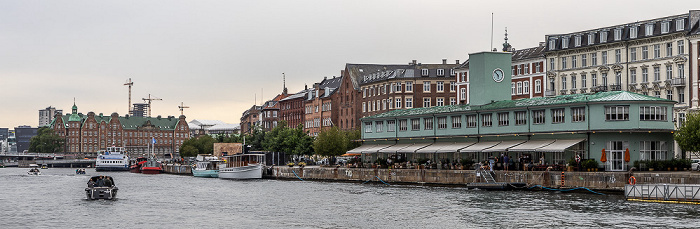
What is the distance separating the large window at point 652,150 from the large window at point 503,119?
1559 centimetres

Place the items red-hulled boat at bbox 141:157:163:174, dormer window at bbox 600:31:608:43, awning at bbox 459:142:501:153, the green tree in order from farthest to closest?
1. red-hulled boat at bbox 141:157:163:174
2. the green tree
3. dormer window at bbox 600:31:608:43
4. awning at bbox 459:142:501:153

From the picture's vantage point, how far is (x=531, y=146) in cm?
8688

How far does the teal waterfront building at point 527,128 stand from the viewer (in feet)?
269

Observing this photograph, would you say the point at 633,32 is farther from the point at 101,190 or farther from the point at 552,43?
the point at 101,190

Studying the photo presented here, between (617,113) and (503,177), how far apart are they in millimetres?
11663

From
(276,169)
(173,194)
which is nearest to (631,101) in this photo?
(173,194)

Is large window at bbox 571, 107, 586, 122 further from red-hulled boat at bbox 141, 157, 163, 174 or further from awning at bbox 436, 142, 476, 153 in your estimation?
red-hulled boat at bbox 141, 157, 163, 174

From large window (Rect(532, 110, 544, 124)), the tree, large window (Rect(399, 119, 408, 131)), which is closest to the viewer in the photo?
the tree

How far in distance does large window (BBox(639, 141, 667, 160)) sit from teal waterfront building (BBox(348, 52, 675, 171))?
54 millimetres

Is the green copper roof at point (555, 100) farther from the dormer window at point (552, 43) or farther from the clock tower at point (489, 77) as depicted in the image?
the dormer window at point (552, 43)

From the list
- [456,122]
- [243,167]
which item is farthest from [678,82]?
[243,167]

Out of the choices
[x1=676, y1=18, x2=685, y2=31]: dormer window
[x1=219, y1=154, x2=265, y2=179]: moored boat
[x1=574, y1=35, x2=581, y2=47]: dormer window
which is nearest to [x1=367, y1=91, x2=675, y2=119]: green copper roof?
[x1=676, y1=18, x2=685, y2=31]: dormer window

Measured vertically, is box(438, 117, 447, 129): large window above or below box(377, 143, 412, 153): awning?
above

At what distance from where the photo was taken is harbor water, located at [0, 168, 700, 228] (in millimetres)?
57469
